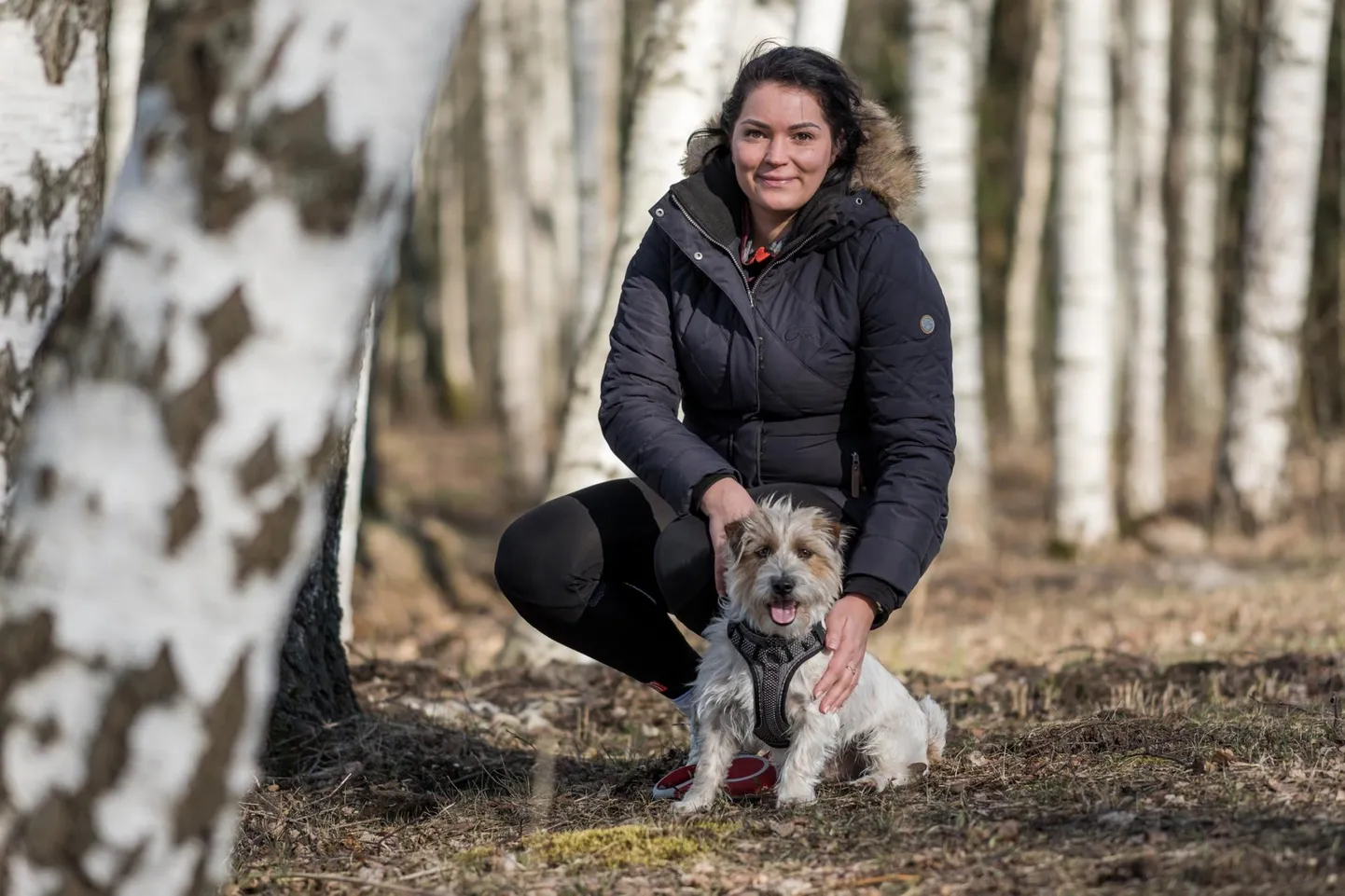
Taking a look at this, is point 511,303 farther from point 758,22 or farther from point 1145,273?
point 758,22

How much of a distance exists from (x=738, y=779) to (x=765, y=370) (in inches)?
46.0

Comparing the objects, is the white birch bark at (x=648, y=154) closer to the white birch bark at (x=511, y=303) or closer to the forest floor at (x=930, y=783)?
the forest floor at (x=930, y=783)

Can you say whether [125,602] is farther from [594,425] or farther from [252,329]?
[594,425]

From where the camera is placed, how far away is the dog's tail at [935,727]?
179 inches

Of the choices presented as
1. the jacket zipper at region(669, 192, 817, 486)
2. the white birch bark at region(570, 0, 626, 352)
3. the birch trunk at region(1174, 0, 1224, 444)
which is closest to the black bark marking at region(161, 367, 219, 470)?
the jacket zipper at region(669, 192, 817, 486)

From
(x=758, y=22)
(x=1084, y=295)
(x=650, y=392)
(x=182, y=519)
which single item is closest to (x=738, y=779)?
(x=650, y=392)

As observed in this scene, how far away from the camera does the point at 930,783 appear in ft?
13.8

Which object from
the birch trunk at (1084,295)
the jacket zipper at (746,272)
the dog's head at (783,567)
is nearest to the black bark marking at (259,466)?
the dog's head at (783,567)

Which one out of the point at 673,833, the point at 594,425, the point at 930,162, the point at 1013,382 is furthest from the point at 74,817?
the point at 1013,382

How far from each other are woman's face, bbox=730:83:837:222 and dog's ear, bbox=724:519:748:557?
36.7 inches

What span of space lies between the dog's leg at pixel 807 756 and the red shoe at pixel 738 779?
26cm

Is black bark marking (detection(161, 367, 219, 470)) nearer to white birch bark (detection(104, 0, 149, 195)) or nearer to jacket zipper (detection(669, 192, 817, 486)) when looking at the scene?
jacket zipper (detection(669, 192, 817, 486))

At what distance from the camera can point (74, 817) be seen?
8.45ft

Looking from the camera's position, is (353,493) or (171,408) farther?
(353,493)
